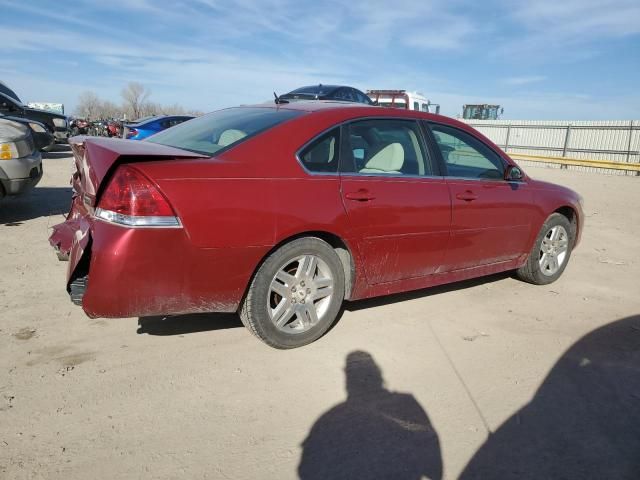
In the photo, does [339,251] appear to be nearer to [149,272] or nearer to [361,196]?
[361,196]

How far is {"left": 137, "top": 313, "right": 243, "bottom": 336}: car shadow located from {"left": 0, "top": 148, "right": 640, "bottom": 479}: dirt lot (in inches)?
0.6

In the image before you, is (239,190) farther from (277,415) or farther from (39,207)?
(39,207)

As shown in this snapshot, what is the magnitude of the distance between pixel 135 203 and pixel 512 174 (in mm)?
3167

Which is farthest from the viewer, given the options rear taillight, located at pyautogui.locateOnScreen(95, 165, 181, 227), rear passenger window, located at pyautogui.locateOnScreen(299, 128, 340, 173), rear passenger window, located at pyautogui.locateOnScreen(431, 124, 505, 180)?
rear passenger window, located at pyautogui.locateOnScreen(431, 124, 505, 180)

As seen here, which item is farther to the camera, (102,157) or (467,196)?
(467,196)

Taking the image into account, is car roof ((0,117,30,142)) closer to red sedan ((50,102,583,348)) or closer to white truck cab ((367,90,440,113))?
red sedan ((50,102,583,348))

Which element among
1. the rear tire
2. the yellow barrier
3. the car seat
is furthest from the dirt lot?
the yellow barrier

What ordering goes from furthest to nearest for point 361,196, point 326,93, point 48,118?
point 48,118
point 326,93
point 361,196

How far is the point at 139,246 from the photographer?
2613mm

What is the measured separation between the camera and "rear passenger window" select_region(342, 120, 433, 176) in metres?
3.49

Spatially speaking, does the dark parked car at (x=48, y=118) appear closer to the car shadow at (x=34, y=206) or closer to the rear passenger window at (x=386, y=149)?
the car shadow at (x=34, y=206)

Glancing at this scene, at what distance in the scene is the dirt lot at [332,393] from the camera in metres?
2.25

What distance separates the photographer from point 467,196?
3973mm

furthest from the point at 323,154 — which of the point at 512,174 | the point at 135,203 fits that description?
the point at 512,174
